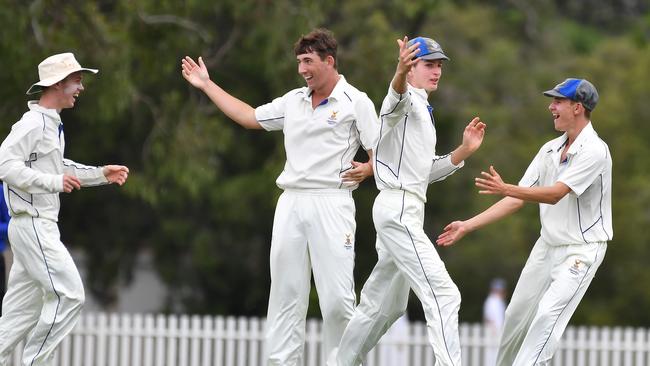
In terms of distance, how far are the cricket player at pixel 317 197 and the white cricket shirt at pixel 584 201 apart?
1.33 metres

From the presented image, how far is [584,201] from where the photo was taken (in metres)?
9.30

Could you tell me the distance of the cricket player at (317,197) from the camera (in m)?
9.20

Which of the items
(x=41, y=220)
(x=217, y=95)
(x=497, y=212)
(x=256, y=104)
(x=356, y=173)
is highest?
(x=256, y=104)

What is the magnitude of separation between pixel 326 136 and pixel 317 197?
420 millimetres

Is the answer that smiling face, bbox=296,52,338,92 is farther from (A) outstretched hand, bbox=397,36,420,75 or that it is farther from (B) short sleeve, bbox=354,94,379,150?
(A) outstretched hand, bbox=397,36,420,75

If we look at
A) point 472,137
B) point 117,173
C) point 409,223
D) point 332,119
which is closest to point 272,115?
point 332,119

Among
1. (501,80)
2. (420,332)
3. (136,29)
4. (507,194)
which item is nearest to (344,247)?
(507,194)

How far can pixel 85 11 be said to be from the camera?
57.3 feet

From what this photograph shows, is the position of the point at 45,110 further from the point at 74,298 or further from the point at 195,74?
the point at 74,298

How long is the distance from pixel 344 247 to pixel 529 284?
1.33m

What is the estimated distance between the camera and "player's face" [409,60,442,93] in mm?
9289

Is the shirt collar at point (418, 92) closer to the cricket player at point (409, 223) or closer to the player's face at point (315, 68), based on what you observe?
the cricket player at point (409, 223)

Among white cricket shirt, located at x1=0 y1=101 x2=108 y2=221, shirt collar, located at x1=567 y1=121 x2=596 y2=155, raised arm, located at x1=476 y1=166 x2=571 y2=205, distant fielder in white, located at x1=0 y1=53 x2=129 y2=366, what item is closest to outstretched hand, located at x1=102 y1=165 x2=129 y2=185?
distant fielder in white, located at x1=0 y1=53 x2=129 y2=366

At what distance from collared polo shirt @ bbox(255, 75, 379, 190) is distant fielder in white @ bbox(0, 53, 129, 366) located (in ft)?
4.05
